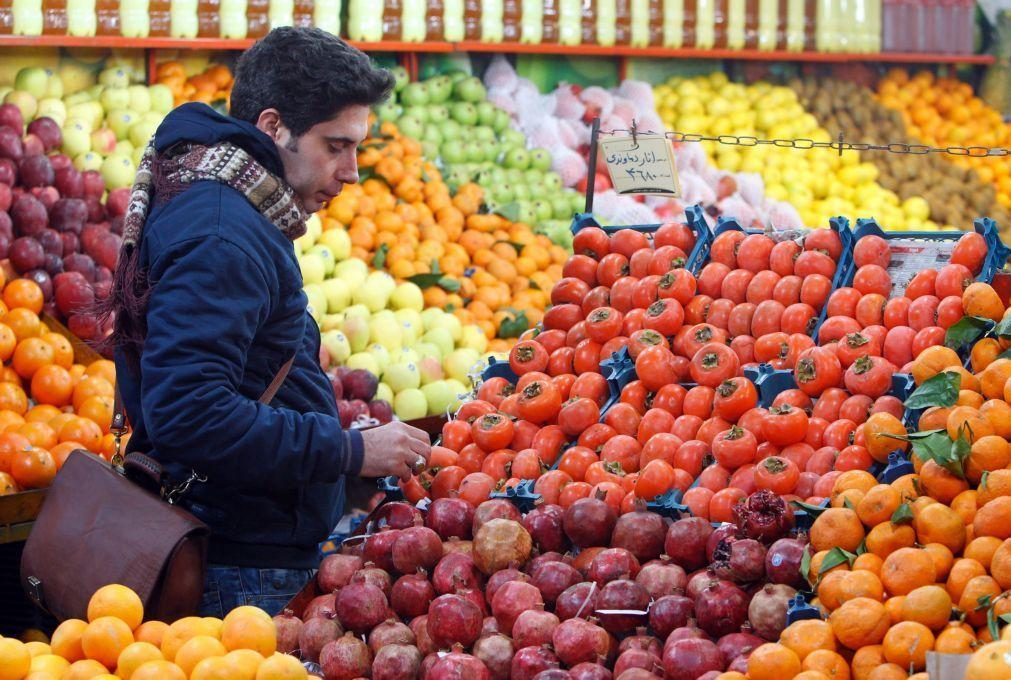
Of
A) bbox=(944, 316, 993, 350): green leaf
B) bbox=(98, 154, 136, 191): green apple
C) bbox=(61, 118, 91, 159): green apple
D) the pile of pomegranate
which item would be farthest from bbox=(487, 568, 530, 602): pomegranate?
bbox=(61, 118, 91, 159): green apple

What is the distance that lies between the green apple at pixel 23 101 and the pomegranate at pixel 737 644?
4270 mm

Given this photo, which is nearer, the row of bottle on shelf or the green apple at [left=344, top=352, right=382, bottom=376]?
the green apple at [left=344, top=352, right=382, bottom=376]

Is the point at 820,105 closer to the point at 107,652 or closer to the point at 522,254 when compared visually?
the point at 522,254

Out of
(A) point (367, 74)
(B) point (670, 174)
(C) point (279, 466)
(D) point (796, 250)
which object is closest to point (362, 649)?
(C) point (279, 466)

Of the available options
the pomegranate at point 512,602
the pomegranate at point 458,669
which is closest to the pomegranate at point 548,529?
the pomegranate at point 512,602

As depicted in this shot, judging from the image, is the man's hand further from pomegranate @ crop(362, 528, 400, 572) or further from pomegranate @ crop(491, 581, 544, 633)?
pomegranate @ crop(491, 581, 544, 633)

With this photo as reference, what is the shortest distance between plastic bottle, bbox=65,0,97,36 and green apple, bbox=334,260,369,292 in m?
1.58

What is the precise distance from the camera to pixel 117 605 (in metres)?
2.27

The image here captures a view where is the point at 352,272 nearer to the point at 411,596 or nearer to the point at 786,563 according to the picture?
the point at 411,596

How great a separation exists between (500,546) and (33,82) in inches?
160

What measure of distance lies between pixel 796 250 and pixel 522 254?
2847 mm

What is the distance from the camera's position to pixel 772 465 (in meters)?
2.65

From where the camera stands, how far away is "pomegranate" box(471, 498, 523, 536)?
271 cm

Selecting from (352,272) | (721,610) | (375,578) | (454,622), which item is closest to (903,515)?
(721,610)
